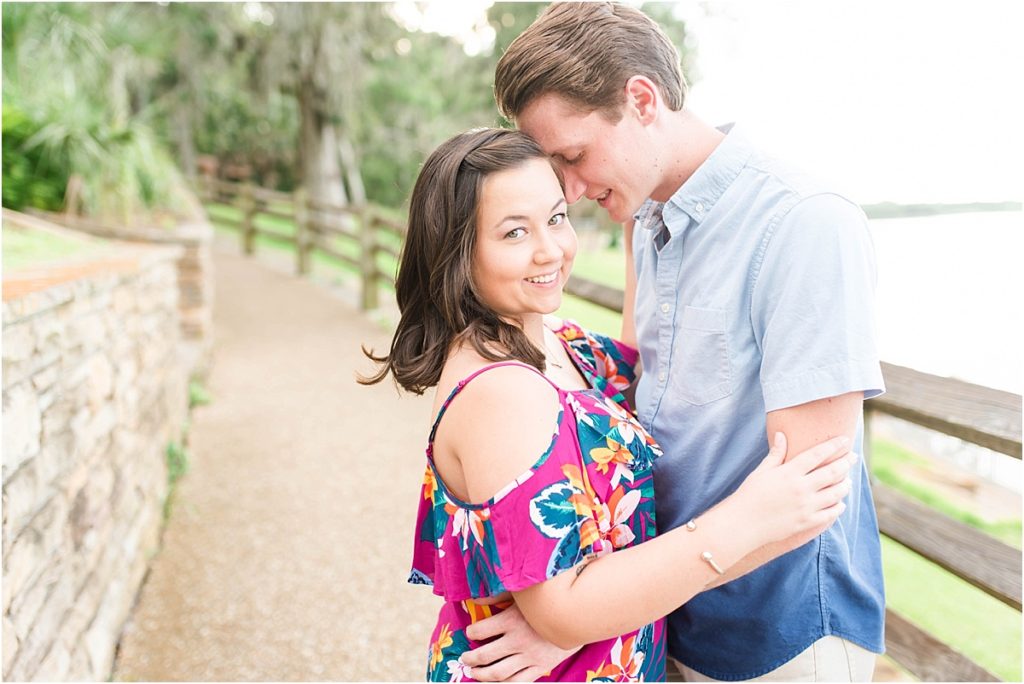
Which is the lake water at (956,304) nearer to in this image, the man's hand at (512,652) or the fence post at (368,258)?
the man's hand at (512,652)

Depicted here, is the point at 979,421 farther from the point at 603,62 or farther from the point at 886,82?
the point at 886,82

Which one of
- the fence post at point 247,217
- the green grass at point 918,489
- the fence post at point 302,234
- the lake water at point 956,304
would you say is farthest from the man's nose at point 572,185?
the fence post at point 247,217

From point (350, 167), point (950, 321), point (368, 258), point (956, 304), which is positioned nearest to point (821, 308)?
point (950, 321)

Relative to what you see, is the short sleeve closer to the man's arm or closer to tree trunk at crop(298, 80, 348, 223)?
the man's arm

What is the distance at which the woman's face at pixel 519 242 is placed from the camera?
4.55 ft

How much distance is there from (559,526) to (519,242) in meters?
0.50

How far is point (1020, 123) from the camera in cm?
273

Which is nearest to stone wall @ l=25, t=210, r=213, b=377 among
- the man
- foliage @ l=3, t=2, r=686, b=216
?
foliage @ l=3, t=2, r=686, b=216

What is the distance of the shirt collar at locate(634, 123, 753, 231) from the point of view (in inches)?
53.9

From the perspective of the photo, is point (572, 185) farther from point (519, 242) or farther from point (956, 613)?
point (956, 613)

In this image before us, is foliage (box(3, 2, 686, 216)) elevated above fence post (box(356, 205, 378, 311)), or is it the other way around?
foliage (box(3, 2, 686, 216))

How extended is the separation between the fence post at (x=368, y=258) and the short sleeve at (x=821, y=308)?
8019 millimetres

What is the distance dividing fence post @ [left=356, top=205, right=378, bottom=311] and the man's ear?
25.3ft

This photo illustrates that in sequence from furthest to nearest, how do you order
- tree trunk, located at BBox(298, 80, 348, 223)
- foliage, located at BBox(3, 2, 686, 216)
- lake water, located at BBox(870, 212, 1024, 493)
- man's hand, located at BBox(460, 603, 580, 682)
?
tree trunk, located at BBox(298, 80, 348, 223) < foliage, located at BBox(3, 2, 686, 216) < lake water, located at BBox(870, 212, 1024, 493) < man's hand, located at BBox(460, 603, 580, 682)
